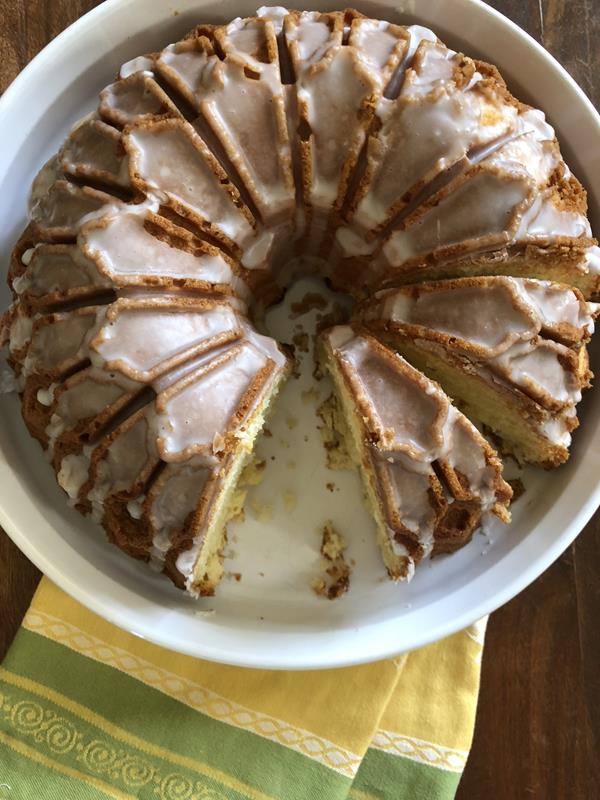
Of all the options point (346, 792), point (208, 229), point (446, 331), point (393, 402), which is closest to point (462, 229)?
point (446, 331)

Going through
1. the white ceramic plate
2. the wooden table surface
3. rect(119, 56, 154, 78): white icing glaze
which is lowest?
the wooden table surface

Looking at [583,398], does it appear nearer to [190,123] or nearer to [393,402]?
[393,402]

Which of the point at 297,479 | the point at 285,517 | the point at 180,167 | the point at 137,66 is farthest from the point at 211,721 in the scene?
the point at 137,66

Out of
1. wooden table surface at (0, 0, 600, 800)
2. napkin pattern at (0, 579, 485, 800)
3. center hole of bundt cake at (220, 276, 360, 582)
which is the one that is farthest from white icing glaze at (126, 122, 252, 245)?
napkin pattern at (0, 579, 485, 800)

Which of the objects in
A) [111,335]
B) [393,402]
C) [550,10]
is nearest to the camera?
[111,335]

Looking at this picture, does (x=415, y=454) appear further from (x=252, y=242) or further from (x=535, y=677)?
(x=535, y=677)

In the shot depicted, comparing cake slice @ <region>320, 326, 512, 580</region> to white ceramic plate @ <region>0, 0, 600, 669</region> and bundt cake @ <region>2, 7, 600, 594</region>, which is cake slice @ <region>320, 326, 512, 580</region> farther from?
white ceramic plate @ <region>0, 0, 600, 669</region>
